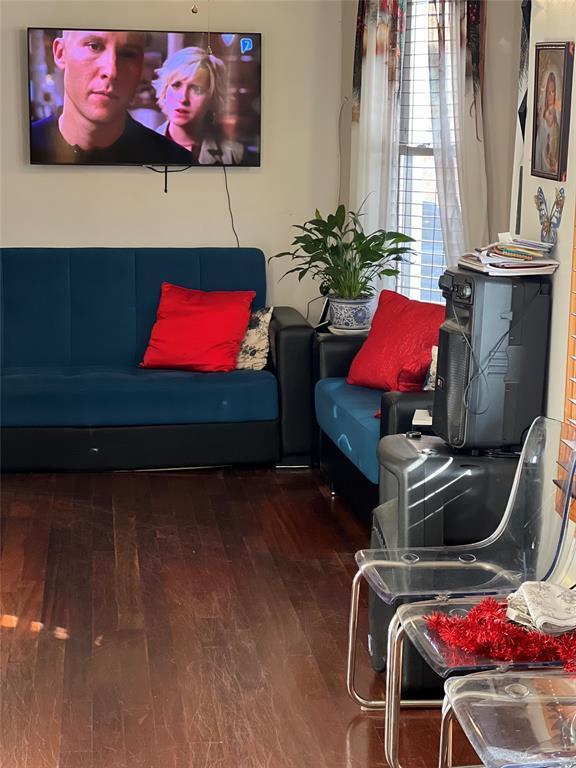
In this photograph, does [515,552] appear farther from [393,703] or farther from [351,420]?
[351,420]

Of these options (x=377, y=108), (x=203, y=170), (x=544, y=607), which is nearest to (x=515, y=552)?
(x=544, y=607)

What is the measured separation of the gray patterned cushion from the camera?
5523mm

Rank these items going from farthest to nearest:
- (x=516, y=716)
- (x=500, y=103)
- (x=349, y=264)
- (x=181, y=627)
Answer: (x=349, y=264) → (x=500, y=103) → (x=181, y=627) → (x=516, y=716)

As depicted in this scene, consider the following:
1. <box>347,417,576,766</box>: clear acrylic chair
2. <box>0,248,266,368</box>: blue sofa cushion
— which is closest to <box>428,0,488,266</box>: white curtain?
<box>0,248,266,368</box>: blue sofa cushion

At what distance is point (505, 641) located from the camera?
2.52 m

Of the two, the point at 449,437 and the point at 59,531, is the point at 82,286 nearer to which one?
the point at 59,531

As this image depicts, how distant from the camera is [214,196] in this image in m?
5.95

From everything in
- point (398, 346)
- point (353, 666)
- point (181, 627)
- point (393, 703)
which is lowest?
point (181, 627)

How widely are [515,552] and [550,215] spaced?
1.00 m

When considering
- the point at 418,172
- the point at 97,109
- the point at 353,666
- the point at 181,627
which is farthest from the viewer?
the point at 97,109

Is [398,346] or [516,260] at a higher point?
[516,260]

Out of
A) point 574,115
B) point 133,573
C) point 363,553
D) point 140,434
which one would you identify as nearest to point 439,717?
point 363,553

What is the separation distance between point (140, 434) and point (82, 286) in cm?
90

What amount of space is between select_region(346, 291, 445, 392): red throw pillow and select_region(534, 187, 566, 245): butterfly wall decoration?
3.57ft
